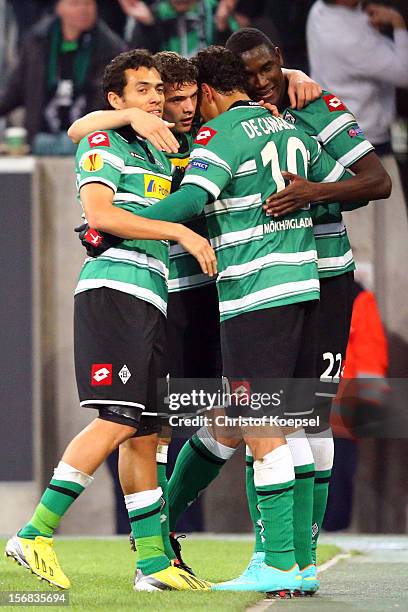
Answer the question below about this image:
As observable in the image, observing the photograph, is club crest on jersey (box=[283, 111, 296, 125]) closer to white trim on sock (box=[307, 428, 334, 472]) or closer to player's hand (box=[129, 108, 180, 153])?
player's hand (box=[129, 108, 180, 153])

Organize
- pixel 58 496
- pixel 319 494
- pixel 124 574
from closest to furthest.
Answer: pixel 58 496
pixel 319 494
pixel 124 574

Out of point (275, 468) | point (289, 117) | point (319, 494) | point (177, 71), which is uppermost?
point (177, 71)

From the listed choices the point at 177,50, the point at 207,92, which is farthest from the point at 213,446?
the point at 177,50

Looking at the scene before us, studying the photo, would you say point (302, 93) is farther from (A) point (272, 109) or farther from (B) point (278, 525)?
(B) point (278, 525)

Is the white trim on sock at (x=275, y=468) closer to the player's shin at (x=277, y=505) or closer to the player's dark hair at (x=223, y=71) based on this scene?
the player's shin at (x=277, y=505)

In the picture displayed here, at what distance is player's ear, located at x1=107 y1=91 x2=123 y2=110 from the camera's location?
383 centimetres

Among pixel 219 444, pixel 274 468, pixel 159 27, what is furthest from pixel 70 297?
pixel 274 468

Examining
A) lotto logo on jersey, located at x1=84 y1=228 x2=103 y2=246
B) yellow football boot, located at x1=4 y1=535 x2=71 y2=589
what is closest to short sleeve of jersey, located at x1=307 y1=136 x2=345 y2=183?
lotto logo on jersey, located at x1=84 y1=228 x2=103 y2=246

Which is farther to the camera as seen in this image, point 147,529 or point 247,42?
point 247,42

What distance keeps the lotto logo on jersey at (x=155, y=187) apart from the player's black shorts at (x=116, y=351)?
33 cm

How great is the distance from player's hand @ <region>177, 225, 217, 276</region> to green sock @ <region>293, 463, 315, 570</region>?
0.72m

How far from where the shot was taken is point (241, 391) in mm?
3607

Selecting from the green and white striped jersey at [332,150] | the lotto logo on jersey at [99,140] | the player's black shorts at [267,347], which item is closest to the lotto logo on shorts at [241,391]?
the player's black shorts at [267,347]

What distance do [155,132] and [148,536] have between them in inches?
47.8
